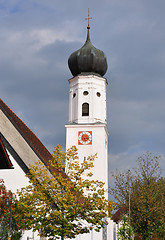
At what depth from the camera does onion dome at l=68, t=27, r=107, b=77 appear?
40969mm

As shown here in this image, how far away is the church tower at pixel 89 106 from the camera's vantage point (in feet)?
125

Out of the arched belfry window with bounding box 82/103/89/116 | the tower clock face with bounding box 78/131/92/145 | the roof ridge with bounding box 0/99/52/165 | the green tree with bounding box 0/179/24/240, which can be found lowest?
the green tree with bounding box 0/179/24/240

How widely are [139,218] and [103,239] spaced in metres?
4.89

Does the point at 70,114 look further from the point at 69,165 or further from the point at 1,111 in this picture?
the point at 69,165

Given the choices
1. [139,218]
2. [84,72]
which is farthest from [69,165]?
[84,72]

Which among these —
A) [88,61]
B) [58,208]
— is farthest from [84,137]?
[58,208]

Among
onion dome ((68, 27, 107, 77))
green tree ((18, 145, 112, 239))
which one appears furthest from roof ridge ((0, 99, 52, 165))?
onion dome ((68, 27, 107, 77))

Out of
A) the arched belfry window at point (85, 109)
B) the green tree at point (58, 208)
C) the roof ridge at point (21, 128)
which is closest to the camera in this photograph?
the green tree at point (58, 208)

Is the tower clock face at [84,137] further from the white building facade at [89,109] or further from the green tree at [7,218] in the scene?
the green tree at [7,218]

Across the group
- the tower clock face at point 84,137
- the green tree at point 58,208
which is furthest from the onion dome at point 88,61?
the green tree at point 58,208

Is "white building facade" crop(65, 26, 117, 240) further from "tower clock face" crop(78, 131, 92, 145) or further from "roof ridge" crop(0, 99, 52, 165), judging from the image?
"roof ridge" crop(0, 99, 52, 165)

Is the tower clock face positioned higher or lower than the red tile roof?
higher

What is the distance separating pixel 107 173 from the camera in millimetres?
40469

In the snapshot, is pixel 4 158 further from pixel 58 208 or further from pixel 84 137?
pixel 84 137
